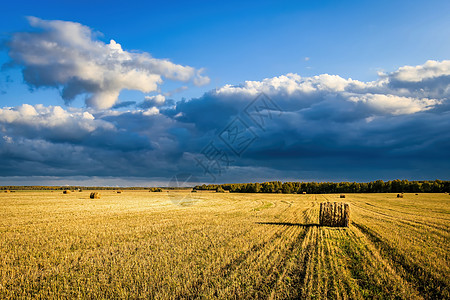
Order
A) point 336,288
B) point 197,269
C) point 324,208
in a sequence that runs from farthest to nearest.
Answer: point 324,208, point 197,269, point 336,288

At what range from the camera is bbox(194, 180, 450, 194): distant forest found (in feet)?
308

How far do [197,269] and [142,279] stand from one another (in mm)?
1501

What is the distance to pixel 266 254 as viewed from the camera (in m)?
8.90

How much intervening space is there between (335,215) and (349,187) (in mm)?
108684

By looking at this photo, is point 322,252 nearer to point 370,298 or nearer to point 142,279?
point 370,298

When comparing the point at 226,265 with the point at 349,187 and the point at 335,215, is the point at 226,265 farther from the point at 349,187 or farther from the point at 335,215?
the point at 349,187

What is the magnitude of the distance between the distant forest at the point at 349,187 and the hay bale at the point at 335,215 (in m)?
86.6

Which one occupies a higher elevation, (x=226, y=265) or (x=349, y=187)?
(x=226, y=265)

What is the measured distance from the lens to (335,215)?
15.9m

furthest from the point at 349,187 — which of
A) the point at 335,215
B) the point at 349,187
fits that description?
the point at 335,215

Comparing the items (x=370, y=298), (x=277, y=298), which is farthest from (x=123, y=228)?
(x=370, y=298)

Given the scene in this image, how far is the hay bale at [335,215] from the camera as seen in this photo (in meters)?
15.6

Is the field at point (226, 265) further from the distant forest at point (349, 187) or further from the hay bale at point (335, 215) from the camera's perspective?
the distant forest at point (349, 187)

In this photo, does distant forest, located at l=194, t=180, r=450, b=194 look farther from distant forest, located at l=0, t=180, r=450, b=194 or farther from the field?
the field
